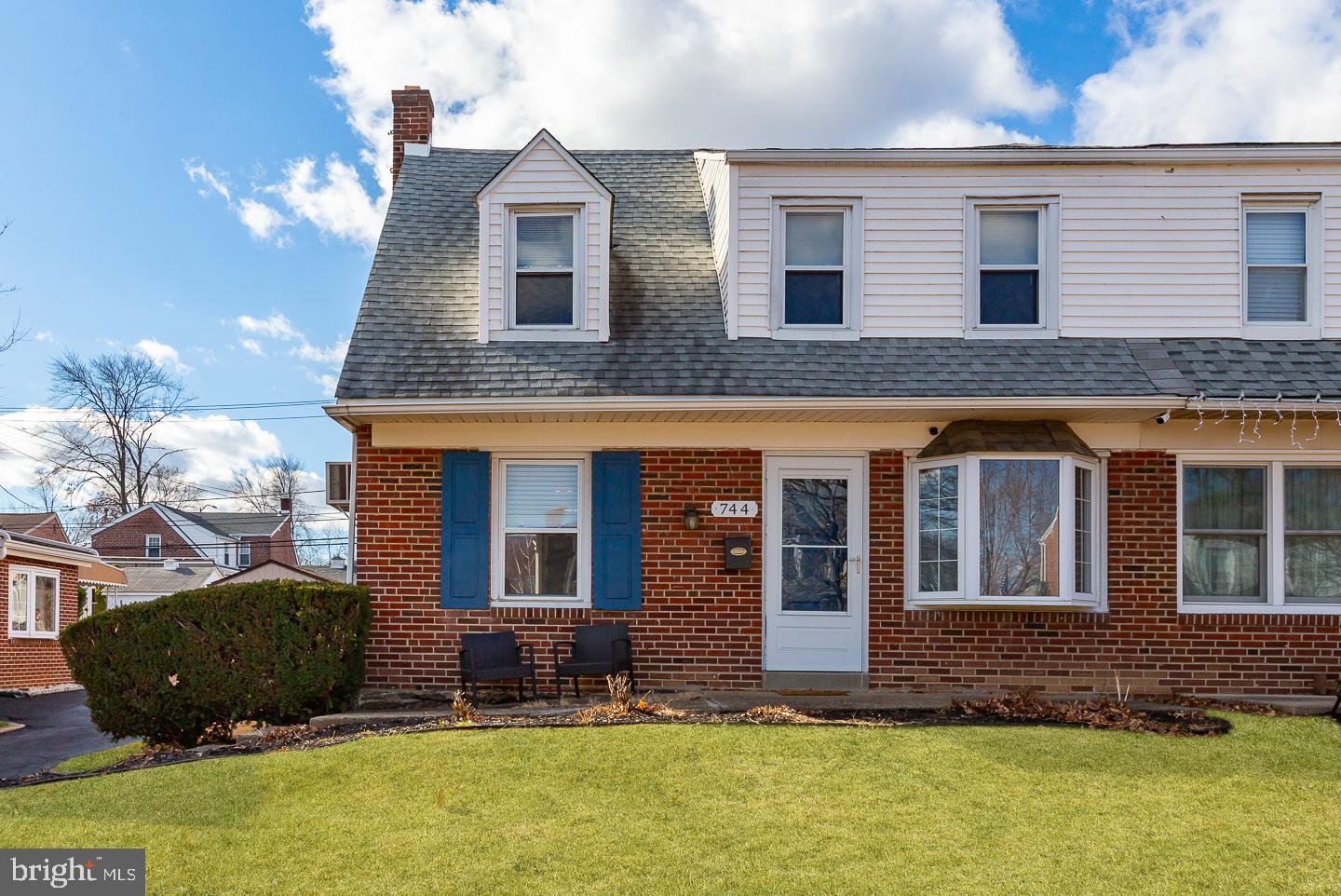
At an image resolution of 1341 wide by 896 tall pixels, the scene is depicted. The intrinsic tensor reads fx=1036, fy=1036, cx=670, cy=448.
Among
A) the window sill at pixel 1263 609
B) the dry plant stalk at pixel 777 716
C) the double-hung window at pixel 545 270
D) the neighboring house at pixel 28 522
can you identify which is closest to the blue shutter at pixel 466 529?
the double-hung window at pixel 545 270

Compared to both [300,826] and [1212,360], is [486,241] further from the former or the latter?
[1212,360]

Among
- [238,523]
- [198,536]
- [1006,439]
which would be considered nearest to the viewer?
[1006,439]

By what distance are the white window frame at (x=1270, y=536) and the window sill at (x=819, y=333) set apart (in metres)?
3.40

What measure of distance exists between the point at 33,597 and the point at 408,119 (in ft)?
45.3

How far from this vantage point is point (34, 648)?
20.5 metres

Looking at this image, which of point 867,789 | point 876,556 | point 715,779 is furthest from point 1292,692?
point 715,779

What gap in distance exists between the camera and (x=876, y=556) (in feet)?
32.9

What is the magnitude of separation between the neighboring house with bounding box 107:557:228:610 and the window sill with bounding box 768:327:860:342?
3651cm

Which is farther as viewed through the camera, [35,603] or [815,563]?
[35,603]

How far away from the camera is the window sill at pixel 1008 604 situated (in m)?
9.36

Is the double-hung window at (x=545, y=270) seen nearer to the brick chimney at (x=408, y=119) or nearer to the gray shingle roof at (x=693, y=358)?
the gray shingle roof at (x=693, y=358)

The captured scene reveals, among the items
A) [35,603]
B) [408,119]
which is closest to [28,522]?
[35,603]

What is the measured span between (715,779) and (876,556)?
406 centimetres

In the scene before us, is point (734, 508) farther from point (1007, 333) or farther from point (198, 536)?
point (198, 536)
